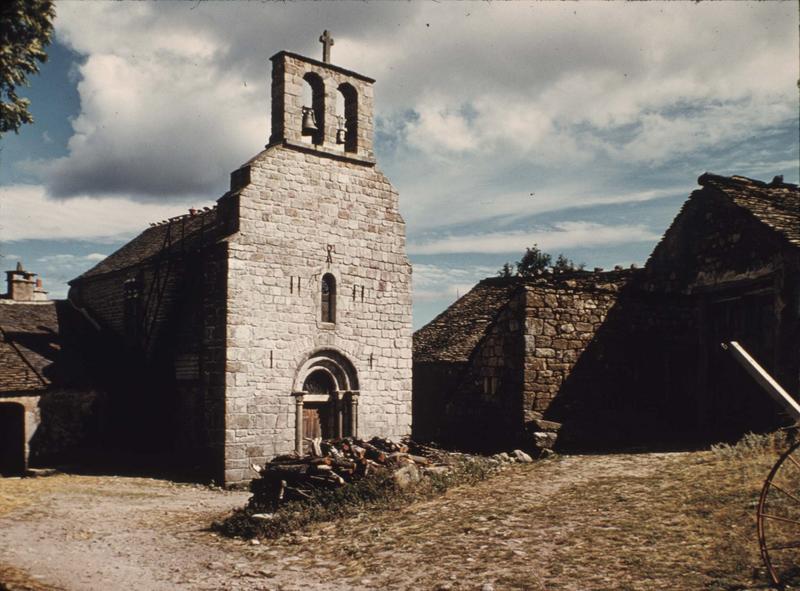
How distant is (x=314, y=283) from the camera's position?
18.2 m

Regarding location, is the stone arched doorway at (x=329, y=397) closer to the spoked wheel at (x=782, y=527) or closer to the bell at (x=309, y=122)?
the bell at (x=309, y=122)

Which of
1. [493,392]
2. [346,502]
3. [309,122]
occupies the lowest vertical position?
[346,502]

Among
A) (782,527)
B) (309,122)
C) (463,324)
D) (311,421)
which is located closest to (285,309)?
(311,421)

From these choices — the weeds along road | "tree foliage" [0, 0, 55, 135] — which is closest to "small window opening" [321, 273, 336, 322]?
the weeds along road

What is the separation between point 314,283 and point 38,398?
8.09 m

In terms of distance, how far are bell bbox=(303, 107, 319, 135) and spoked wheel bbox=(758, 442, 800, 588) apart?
551 inches

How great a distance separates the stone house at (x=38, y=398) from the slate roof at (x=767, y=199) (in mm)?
17284

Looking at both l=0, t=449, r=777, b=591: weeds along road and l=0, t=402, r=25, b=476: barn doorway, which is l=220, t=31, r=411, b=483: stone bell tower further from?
l=0, t=402, r=25, b=476: barn doorway

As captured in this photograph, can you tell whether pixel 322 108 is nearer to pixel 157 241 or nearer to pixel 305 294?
pixel 305 294

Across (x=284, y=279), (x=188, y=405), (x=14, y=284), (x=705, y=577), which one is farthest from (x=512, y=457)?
(x=14, y=284)

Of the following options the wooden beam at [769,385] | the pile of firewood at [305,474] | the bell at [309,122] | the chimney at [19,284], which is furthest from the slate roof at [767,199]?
the chimney at [19,284]

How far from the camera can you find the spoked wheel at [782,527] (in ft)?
20.2

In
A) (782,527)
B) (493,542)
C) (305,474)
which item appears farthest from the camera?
(305,474)

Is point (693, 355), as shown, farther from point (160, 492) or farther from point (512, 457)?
point (160, 492)
